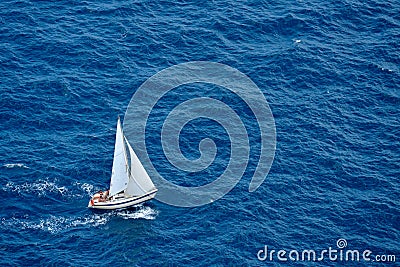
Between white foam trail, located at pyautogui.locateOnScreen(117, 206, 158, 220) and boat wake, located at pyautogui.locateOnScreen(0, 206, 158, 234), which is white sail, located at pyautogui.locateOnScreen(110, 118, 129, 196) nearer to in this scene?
white foam trail, located at pyautogui.locateOnScreen(117, 206, 158, 220)

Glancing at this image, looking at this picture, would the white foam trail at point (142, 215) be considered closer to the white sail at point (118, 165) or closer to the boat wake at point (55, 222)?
the boat wake at point (55, 222)

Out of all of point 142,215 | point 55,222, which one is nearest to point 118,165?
point 142,215

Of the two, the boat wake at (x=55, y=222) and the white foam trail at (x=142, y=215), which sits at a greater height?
the white foam trail at (x=142, y=215)

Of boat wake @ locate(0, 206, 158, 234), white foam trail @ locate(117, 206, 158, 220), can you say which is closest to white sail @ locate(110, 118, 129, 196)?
white foam trail @ locate(117, 206, 158, 220)

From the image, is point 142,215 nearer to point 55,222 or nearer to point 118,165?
point 118,165

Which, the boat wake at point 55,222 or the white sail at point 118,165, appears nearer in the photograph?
the boat wake at point 55,222

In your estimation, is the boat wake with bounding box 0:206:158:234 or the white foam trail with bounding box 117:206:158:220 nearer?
the boat wake with bounding box 0:206:158:234

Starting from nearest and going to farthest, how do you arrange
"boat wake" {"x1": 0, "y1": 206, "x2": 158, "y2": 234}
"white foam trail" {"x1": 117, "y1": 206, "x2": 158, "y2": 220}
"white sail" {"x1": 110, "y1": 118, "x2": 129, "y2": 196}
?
1. "boat wake" {"x1": 0, "y1": 206, "x2": 158, "y2": 234}
2. "white foam trail" {"x1": 117, "y1": 206, "x2": 158, "y2": 220}
3. "white sail" {"x1": 110, "y1": 118, "x2": 129, "y2": 196}

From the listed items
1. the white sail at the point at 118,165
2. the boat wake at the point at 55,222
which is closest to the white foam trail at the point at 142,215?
the boat wake at the point at 55,222

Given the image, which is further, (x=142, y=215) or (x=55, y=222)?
(x=142, y=215)

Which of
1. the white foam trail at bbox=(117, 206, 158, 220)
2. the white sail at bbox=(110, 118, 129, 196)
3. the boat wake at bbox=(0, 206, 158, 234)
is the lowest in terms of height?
the boat wake at bbox=(0, 206, 158, 234)

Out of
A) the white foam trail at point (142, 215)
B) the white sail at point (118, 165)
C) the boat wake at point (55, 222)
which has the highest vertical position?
the white sail at point (118, 165)
